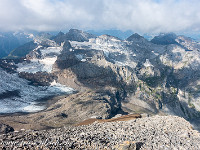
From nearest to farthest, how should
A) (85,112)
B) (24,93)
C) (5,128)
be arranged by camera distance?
(5,128)
(85,112)
(24,93)

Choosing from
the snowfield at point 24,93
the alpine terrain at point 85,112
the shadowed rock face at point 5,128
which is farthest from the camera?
the snowfield at point 24,93

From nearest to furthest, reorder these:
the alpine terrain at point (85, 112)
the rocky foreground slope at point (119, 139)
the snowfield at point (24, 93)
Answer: the rocky foreground slope at point (119, 139) → the alpine terrain at point (85, 112) → the snowfield at point (24, 93)

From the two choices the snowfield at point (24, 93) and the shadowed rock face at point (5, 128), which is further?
the snowfield at point (24, 93)

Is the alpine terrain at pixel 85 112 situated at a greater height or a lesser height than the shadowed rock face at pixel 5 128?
greater

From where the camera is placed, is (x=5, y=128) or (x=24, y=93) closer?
(x=5, y=128)

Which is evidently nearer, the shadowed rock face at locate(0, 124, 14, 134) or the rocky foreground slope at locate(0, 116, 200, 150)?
the rocky foreground slope at locate(0, 116, 200, 150)

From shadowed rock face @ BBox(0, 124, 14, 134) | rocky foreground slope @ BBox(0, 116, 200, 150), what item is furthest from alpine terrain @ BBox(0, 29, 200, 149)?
shadowed rock face @ BBox(0, 124, 14, 134)

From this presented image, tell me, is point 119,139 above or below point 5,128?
above

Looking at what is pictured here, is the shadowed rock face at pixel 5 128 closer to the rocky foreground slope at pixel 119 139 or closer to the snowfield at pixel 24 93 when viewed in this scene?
the snowfield at pixel 24 93

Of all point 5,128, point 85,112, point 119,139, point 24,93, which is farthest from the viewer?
point 24,93

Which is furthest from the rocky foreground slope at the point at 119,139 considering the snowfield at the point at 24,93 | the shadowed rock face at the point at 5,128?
the snowfield at the point at 24,93

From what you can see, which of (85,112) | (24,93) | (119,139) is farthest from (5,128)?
(24,93)

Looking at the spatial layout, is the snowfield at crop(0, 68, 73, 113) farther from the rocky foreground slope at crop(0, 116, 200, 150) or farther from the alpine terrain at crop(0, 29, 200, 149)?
the rocky foreground slope at crop(0, 116, 200, 150)

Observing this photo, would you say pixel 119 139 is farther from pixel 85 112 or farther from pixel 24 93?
pixel 24 93
